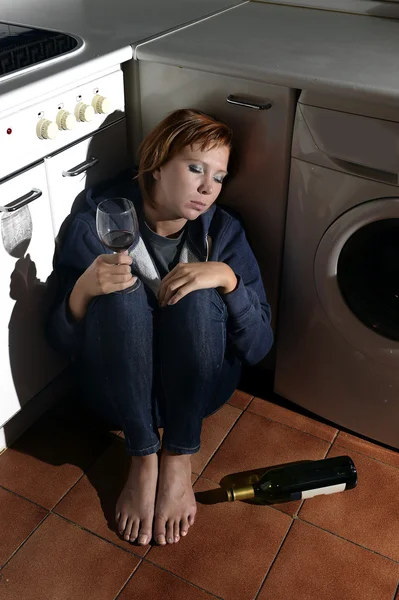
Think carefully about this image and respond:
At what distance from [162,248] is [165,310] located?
15 centimetres

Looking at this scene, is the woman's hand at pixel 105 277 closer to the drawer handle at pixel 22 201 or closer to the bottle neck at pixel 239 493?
the drawer handle at pixel 22 201

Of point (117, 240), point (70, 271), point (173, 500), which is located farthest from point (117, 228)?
point (173, 500)

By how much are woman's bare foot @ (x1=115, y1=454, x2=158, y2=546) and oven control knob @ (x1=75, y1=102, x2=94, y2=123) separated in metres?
0.76

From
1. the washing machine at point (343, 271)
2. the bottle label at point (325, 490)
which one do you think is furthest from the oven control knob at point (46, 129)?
the bottle label at point (325, 490)

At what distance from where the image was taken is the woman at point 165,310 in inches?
52.6

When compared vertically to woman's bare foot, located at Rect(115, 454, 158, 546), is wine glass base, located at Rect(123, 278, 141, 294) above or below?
above

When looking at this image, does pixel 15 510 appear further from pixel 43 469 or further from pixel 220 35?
pixel 220 35

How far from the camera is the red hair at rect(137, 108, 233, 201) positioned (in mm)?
1318

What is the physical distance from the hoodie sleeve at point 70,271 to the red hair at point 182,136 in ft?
0.63

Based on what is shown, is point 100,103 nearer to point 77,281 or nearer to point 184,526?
point 77,281

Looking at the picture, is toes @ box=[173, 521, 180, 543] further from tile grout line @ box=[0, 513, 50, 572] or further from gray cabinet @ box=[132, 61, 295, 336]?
gray cabinet @ box=[132, 61, 295, 336]

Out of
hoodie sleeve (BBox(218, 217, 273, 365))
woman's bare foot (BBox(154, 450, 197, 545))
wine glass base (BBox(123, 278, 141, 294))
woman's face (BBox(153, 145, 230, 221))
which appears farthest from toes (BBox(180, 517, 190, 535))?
woman's face (BBox(153, 145, 230, 221))

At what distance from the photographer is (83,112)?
1.36 m

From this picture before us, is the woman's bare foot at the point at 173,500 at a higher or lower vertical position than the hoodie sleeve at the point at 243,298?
lower
